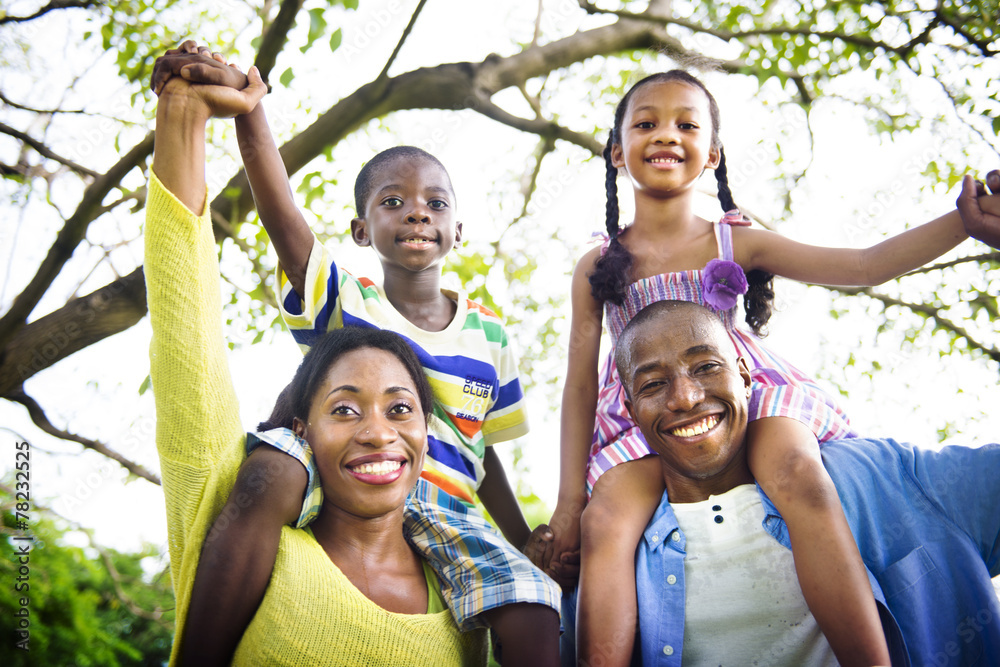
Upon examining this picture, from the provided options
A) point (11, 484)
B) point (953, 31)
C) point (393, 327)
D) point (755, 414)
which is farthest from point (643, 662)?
point (953, 31)

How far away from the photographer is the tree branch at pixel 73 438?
3.61 m

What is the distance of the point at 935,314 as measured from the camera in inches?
173

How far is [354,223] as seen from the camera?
2875 millimetres

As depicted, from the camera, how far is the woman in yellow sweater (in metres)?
1.74

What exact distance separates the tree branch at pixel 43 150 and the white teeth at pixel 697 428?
3.04 metres

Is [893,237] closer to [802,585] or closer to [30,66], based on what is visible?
[802,585]

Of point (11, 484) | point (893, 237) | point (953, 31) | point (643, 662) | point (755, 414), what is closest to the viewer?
point (643, 662)

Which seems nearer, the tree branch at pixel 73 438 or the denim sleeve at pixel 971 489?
the denim sleeve at pixel 971 489

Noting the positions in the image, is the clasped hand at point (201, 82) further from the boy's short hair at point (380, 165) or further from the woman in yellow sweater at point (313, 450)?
the boy's short hair at point (380, 165)

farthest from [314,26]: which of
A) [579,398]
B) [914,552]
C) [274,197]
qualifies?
[914,552]

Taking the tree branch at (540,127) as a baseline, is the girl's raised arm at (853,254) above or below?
below

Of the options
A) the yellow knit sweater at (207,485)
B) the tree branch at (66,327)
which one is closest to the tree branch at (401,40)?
the tree branch at (66,327)

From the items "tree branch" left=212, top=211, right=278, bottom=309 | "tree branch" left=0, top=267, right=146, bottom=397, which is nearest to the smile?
"tree branch" left=212, top=211, right=278, bottom=309

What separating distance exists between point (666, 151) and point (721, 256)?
414mm
